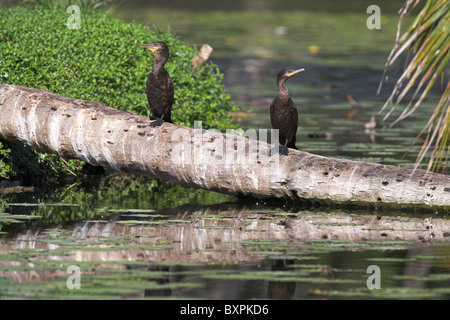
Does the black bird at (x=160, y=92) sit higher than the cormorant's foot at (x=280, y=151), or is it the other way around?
the black bird at (x=160, y=92)

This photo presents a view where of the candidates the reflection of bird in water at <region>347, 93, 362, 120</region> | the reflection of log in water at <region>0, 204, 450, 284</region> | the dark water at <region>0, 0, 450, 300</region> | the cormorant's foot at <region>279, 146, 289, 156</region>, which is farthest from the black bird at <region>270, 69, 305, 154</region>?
the reflection of bird in water at <region>347, 93, 362, 120</region>

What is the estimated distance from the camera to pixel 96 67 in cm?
1086

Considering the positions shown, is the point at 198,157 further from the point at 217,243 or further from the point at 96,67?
the point at 96,67

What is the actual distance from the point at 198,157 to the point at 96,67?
262 centimetres

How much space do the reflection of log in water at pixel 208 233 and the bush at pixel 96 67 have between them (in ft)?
8.34

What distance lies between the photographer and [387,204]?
8578 millimetres

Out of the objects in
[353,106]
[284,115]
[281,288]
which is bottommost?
[281,288]

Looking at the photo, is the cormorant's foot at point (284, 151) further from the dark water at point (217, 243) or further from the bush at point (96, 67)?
the bush at point (96, 67)

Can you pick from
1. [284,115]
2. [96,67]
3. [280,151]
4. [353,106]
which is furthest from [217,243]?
[353,106]

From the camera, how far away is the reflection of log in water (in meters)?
6.71

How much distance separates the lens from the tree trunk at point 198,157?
28.0 ft

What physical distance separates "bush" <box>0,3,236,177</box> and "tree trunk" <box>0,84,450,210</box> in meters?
0.76

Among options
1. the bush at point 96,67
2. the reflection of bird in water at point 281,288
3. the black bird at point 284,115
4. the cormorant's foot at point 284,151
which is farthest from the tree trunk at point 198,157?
the reflection of bird in water at point 281,288
